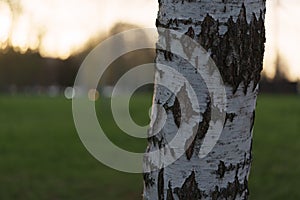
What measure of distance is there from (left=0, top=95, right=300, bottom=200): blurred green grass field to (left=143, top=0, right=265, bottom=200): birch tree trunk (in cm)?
574

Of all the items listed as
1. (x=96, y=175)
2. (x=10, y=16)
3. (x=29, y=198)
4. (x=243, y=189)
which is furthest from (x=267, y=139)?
(x=243, y=189)

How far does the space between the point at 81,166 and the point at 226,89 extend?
7677 mm

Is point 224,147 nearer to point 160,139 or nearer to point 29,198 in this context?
point 160,139

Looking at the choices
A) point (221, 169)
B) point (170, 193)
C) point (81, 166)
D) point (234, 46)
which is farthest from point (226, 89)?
point (81, 166)

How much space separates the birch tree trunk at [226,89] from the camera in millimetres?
1894

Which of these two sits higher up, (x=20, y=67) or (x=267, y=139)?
(x=267, y=139)

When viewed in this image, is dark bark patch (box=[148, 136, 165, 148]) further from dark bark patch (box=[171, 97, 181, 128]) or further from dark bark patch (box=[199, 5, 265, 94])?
dark bark patch (box=[199, 5, 265, 94])

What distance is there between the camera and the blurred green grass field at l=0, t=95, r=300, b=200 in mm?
7930

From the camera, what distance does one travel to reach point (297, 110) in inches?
702

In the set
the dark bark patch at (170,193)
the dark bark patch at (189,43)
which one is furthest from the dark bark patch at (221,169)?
the dark bark patch at (189,43)

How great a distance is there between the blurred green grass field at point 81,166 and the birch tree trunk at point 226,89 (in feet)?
18.8

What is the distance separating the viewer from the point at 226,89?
6.26 ft

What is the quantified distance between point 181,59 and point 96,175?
23.2ft

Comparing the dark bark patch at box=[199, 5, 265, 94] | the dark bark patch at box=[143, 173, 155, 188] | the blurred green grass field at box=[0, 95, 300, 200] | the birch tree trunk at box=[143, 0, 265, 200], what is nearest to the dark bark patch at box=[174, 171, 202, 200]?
the birch tree trunk at box=[143, 0, 265, 200]
